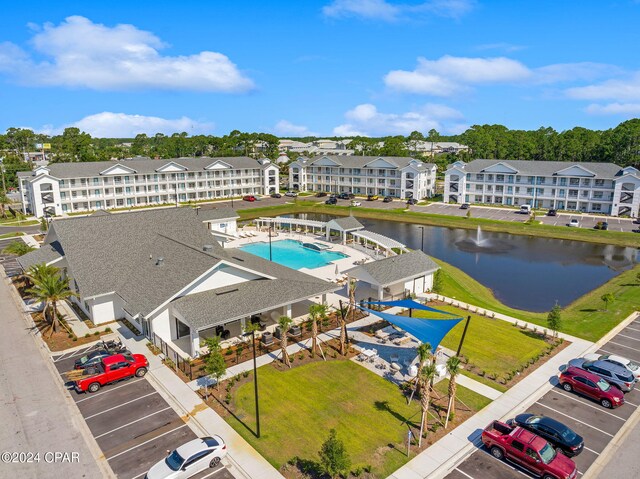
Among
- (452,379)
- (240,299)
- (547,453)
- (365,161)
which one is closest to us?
(547,453)

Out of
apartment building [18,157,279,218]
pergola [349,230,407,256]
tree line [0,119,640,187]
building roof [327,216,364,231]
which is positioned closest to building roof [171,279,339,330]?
pergola [349,230,407,256]

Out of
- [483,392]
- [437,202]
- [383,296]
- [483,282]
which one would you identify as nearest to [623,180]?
[437,202]

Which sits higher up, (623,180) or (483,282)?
(623,180)

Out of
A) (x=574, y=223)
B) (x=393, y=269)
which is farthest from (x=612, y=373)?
(x=574, y=223)

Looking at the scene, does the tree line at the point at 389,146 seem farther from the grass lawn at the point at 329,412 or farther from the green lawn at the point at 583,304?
the grass lawn at the point at 329,412

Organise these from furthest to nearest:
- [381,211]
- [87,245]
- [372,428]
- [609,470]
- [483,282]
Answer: [381,211] < [483,282] < [87,245] < [372,428] < [609,470]

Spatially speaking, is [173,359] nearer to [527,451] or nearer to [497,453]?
[497,453]

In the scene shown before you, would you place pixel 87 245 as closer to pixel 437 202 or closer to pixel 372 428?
pixel 372 428
